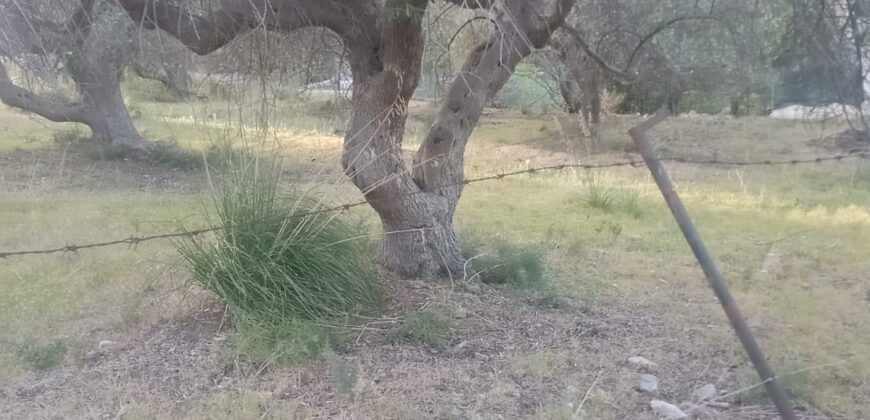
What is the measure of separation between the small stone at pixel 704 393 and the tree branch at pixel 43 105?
11.1m

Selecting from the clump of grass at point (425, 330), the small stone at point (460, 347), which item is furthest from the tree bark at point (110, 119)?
the small stone at point (460, 347)

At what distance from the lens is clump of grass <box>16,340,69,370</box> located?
472 centimetres

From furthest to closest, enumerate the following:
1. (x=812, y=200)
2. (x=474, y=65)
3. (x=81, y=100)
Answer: (x=81, y=100), (x=812, y=200), (x=474, y=65)

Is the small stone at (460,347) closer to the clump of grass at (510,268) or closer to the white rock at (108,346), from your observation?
the clump of grass at (510,268)

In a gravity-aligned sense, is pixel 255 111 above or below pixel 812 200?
above

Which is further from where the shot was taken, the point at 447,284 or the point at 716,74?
the point at 716,74

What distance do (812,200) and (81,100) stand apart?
11.8 metres

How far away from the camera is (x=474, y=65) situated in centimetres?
595

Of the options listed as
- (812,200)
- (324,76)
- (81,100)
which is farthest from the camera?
(81,100)

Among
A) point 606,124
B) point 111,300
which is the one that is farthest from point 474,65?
point 606,124

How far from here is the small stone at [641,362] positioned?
4727 mm

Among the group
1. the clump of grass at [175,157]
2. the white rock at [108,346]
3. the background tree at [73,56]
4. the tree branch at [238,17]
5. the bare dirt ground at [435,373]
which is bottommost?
the white rock at [108,346]

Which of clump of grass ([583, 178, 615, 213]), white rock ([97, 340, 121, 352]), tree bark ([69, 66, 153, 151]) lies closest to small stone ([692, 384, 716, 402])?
white rock ([97, 340, 121, 352])

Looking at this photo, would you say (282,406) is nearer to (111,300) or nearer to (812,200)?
(111,300)
